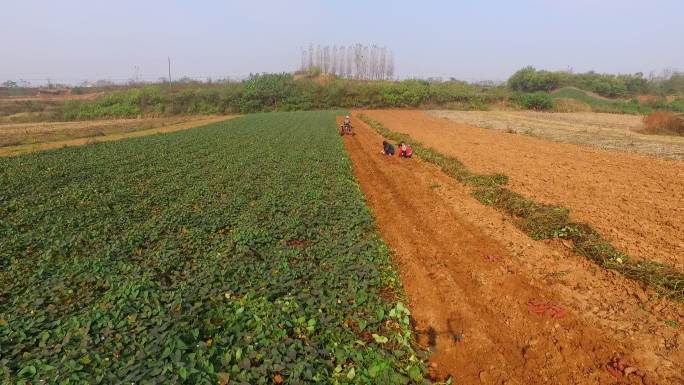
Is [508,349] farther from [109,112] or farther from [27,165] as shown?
[109,112]

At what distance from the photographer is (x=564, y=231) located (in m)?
9.27

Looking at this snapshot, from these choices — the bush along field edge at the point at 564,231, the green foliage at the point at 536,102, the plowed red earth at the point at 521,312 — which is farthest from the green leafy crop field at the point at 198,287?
the green foliage at the point at 536,102

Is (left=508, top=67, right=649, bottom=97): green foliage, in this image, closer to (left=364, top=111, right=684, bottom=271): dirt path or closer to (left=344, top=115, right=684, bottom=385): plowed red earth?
(left=364, top=111, right=684, bottom=271): dirt path

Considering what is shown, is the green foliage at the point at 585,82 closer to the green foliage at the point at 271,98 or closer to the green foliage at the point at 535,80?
the green foliage at the point at 535,80

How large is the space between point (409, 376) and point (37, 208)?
454 inches

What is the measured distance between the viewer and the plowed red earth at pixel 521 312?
506 centimetres

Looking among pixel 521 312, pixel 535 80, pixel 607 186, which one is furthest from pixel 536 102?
pixel 521 312

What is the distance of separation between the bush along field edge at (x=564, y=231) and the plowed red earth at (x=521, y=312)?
11.4 inches

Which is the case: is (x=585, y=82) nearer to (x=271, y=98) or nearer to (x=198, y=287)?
(x=271, y=98)

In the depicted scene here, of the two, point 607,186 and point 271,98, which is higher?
point 271,98

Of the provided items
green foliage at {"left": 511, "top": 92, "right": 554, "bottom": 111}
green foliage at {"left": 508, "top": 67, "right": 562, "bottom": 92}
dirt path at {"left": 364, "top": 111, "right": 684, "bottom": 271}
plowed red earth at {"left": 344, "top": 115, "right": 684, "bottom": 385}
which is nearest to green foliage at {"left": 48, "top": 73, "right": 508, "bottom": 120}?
green foliage at {"left": 511, "top": 92, "right": 554, "bottom": 111}

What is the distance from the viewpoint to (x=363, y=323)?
5.66 m

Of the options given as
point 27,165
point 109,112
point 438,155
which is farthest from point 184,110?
point 438,155

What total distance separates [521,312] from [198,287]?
5289 millimetres
